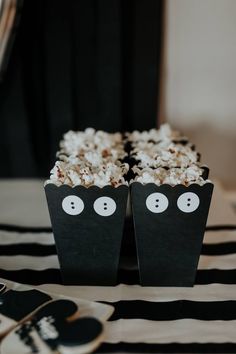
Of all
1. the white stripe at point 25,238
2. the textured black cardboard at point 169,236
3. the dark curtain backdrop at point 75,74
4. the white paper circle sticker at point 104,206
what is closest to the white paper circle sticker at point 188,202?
the textured black cardboard at point 169,236

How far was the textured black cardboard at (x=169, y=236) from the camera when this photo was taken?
2.29ft

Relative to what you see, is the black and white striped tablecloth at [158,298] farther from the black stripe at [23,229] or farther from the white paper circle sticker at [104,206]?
the white paper circle sticker at [104,206]

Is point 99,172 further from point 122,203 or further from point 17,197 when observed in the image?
point 17,197

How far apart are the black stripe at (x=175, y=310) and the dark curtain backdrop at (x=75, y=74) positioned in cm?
55

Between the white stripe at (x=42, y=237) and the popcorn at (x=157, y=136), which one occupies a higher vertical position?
the popcorn at (x=157, y=136)

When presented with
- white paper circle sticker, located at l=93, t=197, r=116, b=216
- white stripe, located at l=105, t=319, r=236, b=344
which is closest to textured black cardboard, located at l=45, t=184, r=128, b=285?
white paper circle sticker, located at l=93, t=197, r=116, b=216

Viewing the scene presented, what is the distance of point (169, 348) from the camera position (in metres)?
0.61

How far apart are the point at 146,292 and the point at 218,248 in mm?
213

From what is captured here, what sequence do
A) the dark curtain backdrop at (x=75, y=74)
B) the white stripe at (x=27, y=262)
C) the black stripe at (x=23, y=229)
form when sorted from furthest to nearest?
the dark curtain backdrop at (x=75, y=74)
the black stripe at (x=23, y=229)
the white stripe at (x=27, y=262)

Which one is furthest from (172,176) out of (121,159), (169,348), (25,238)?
(25,238)

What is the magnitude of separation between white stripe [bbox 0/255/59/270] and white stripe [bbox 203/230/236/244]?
1.08 feet

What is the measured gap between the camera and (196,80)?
115 centimetres

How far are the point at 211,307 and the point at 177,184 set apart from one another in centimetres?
21

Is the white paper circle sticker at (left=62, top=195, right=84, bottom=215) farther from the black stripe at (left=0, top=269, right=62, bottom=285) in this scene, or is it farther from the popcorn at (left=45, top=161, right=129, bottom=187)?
the black stripe at (left=0, top=269, right=62, bottom=285)
